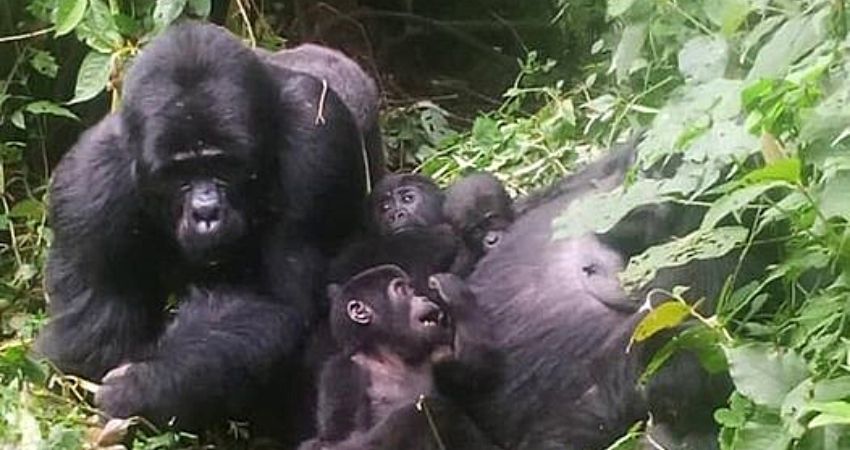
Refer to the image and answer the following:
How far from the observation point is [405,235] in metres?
Result: 3.33

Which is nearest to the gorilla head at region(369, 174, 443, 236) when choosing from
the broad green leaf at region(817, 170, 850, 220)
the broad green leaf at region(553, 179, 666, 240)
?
the broad green leaf at region(553, 179, 666, 240)

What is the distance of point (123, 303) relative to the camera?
11.1ft

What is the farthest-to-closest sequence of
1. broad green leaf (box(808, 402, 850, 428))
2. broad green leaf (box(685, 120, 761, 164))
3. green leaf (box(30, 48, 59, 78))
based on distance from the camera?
green leaf (box(30, 48, 59, 78)) → broad green leaf (box(685, 120, 761, 164)) → broad green leaf (box(808, 402, 850, 428))

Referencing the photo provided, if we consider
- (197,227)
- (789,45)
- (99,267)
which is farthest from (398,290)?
(789,45)

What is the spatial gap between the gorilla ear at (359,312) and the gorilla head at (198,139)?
29cm

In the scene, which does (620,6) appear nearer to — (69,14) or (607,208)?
(607,208)

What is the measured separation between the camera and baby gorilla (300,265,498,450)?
9.83 feet

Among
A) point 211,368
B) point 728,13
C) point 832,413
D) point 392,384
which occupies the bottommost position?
point 211,368

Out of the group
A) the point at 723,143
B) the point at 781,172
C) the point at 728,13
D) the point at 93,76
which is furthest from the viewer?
the point at 93,76

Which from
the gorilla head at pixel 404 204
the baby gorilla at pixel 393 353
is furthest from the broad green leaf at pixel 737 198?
the gorilla head at pixel 404 204

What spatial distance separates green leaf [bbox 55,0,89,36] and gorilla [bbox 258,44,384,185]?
1.38 feet

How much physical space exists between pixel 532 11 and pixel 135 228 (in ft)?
8.24

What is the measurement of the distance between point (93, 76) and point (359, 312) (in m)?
1.09

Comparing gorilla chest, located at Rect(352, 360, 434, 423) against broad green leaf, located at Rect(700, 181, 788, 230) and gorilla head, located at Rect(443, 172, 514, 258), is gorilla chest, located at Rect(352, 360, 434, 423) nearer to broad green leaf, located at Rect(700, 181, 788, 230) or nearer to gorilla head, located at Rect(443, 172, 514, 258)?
gorilla head, located at Rect(443, 172, 514, 258)
